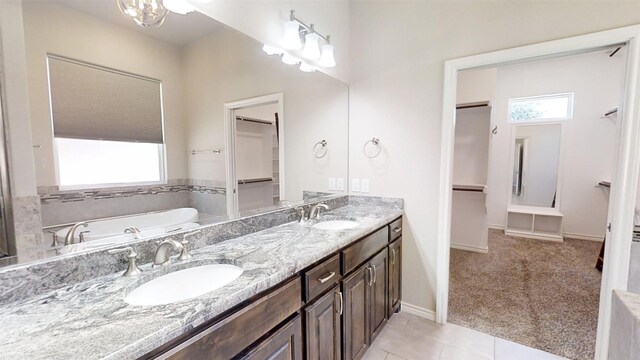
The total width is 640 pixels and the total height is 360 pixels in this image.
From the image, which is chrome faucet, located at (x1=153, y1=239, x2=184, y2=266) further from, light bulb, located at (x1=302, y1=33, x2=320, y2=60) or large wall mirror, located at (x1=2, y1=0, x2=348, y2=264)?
light bulb, located at (x1=302, y1=33, x2=320, y2=60)

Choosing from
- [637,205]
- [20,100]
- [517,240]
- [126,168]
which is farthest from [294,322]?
[517,240]

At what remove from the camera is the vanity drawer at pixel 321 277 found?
121 centimetres

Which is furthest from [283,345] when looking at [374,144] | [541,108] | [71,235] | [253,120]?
[541,108]

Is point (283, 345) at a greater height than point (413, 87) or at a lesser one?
lesser

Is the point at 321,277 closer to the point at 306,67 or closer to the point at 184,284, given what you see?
the point at 184,284

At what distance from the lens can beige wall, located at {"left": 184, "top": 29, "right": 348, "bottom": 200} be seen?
136cm

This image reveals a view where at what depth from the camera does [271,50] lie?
1.74 meters

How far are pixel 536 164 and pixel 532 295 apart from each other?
3.10 m

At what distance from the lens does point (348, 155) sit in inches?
101

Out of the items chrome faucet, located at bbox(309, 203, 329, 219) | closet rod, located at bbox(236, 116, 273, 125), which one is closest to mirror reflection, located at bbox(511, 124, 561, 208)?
chrome faucet, located at bbox(309, 203, 329, 219)

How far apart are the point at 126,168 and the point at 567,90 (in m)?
5.97

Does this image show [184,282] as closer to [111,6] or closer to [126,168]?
[126,168]

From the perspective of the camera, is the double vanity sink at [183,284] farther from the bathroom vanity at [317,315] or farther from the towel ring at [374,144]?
the towel ring at [374,144]

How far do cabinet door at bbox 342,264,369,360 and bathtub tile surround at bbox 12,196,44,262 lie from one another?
1279mm
